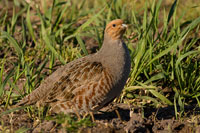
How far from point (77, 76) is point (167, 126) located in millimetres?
1208

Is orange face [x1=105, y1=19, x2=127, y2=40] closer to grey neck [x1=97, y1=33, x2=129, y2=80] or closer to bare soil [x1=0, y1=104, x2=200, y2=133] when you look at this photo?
grey neck [x1=97, y1=33, x2=129, y2=80]

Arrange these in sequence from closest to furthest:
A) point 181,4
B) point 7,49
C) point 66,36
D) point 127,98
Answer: point 127,98
point 7,49
point 66,36
point 181,4

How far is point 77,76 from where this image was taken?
4605mm

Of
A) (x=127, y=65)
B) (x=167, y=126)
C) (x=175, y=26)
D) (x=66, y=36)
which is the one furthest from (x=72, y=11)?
(x=167, y=126)

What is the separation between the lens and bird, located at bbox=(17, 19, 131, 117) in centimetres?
444

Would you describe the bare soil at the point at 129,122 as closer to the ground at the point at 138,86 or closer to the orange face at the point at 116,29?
the ground at the point at 138,86

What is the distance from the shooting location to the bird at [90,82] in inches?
175

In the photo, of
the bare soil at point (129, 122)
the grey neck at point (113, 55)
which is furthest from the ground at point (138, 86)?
the grey neck at point (113, 55)

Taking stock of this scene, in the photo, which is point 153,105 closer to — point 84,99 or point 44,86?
point 84,99

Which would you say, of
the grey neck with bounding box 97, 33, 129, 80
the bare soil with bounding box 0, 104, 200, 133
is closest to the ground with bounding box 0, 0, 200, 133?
the bare soil with bounding box 0, 104, 200, 133

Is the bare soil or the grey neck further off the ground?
the grey neck

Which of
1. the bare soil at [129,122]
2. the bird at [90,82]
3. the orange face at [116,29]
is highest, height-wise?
the orange face at [116,29]

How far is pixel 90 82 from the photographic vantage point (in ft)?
14.8

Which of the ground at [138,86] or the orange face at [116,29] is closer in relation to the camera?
the ground at [138,86]
